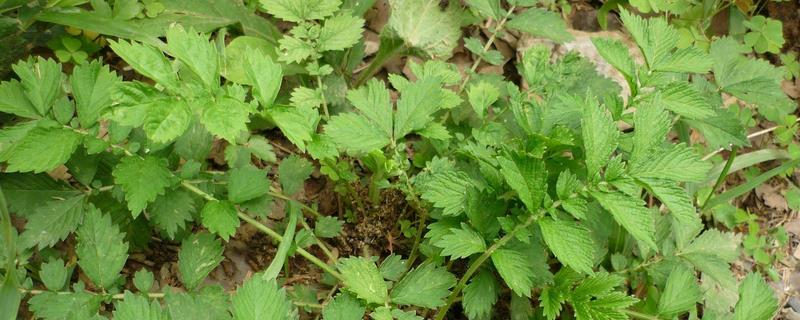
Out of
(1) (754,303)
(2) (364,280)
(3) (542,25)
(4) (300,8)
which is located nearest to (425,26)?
(3) (542,25)

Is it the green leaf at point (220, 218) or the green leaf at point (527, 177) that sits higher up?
the green leaf at point (527, 177)

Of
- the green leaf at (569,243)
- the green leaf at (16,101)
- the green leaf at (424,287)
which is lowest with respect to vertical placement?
the green leaf at (424,287)

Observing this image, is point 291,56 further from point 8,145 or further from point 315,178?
point 8,145

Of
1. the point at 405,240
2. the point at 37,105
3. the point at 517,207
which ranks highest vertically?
the point at 37,105

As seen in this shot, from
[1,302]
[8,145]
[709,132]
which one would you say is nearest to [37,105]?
[8,145]

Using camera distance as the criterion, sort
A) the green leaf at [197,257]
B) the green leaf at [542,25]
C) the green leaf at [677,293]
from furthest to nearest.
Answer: the green leaf at [542,25] → the green leaf at [677,293] → the green leaf at [197,257]

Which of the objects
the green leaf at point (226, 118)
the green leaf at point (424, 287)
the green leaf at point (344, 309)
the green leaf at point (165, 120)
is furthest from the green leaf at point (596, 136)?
the green leaf at point (165, 120)

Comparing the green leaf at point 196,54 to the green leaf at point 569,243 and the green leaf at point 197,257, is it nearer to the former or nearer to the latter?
the green leaf at point 197,257
